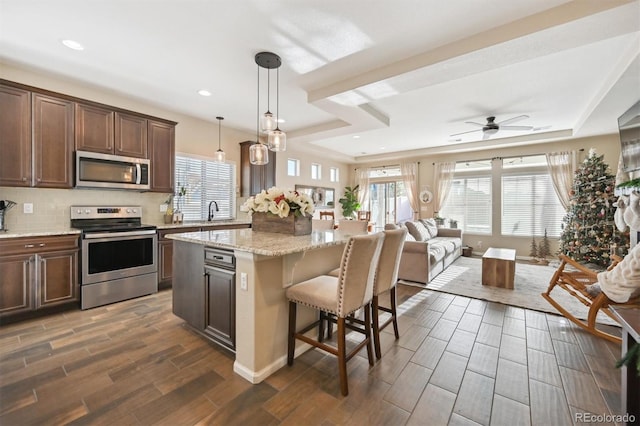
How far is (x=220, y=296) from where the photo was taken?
7.16 ft

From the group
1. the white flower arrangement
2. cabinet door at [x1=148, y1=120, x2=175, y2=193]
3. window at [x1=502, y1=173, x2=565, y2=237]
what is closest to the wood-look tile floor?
the white flower arrangement

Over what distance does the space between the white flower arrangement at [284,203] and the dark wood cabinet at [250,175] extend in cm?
274

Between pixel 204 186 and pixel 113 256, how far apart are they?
1952 millimetres

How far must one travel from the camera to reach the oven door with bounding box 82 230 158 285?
3.15 m

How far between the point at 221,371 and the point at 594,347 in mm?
3178

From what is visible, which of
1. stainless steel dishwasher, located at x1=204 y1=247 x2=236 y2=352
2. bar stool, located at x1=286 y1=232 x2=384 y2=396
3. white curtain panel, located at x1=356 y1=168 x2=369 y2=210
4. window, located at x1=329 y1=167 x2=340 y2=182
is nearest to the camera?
bar stool, located at x1=286 y1=232 x2=384 y2=396

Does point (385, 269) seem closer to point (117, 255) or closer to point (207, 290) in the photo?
point (207, 290)

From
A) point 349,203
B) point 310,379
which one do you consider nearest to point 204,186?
point 310,379

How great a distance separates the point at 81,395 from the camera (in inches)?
68.3

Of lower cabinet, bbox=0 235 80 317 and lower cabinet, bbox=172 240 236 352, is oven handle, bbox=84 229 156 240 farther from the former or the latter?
lower cabinet, bbox=172 240 236 352

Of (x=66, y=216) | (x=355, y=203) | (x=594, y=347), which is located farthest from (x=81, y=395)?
(x=355, y=203)

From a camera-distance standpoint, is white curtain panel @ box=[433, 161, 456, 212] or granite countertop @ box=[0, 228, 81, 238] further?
white curtain panel @ box=[433, 161, 456, 212]

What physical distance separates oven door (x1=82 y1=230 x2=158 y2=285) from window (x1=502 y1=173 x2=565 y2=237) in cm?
768

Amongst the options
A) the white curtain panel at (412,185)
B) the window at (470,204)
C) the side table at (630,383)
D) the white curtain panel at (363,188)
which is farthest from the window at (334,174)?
the side table at (630,383)
